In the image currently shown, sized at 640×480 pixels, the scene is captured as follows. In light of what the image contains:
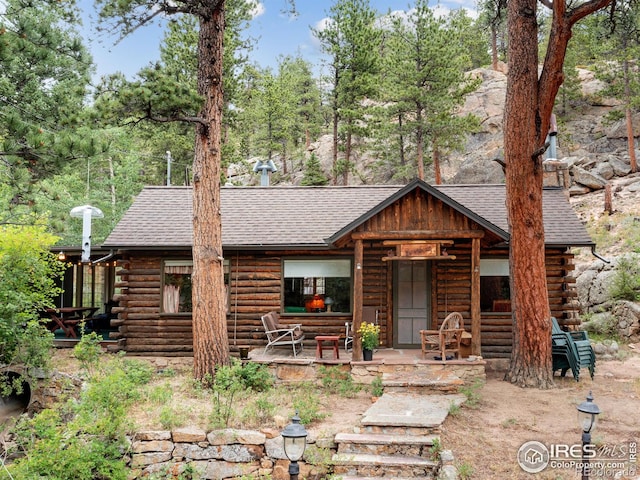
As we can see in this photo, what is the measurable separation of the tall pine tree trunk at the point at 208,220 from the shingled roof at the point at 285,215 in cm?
210

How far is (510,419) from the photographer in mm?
7348

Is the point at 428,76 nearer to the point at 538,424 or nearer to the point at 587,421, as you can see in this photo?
the point at 538,424

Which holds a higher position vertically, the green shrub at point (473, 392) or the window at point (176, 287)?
the window at point (176, 287)

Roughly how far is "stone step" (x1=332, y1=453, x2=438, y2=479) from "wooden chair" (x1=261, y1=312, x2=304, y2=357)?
13.3ft

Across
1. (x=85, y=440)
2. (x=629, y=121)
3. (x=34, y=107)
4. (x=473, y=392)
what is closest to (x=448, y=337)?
(x=473, y=392)

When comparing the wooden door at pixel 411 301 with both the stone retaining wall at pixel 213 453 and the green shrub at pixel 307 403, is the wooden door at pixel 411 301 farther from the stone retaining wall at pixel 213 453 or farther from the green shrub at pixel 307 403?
the stone retaining wall at pixel 213 453

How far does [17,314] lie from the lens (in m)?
9.18

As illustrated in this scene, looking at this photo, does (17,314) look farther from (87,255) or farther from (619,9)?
(619,9)

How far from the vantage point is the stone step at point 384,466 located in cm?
616

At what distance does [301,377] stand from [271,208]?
5060mm

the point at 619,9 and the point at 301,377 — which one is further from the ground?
the point at 619,9

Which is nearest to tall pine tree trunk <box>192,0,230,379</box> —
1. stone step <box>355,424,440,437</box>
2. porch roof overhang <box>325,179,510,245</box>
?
porch roof overhang <box>325,179,510,245</box>

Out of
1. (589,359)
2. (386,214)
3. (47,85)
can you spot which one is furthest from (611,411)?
(47,85)

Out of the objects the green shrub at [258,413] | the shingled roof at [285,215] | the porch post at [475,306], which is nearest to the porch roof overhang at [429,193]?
the porch post at [475,306]
